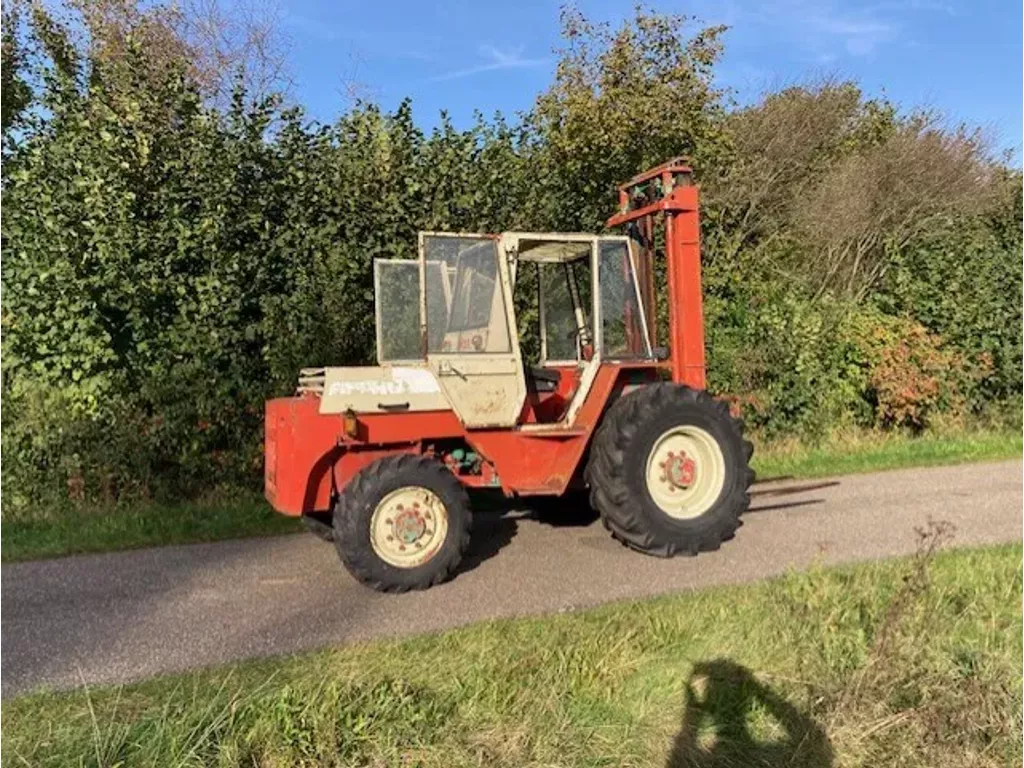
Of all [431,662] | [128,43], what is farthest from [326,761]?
[128,43]

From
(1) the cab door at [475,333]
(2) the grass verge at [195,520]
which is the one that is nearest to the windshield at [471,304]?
(1) the cab door at [475,333]

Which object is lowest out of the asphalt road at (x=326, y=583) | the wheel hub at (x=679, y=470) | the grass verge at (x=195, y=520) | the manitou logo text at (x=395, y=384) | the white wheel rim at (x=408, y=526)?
the asphalt road at (x=326, y=583)

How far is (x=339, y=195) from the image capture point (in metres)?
9.89

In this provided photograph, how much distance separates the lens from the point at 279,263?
9734 mm

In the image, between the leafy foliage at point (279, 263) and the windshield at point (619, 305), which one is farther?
the leafy foliage at point (279, 263)

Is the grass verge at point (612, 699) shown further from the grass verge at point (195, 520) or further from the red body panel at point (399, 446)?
the grass verge at point (195, 520)

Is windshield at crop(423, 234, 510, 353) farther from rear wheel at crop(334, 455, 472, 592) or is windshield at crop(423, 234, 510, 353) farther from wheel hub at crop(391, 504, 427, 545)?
wheel hub at crop(391, 504, 427, 545)

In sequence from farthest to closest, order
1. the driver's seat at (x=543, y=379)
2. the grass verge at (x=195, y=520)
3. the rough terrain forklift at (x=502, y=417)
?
the grass verge at (x=195, y=520)
the driver's seat at (x=543, y=379)
the rough terrain forklift at (x=502, y=417)

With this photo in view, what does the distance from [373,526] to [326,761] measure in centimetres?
269

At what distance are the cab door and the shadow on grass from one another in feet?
9.28

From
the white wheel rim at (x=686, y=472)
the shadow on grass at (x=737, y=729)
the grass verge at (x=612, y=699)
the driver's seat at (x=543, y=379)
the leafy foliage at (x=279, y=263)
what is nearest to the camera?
the grass verge at (x=612, y=699)

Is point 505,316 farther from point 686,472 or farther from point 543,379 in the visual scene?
point 686,472

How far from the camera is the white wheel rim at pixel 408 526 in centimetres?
600

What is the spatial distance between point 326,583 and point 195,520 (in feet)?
8.27
